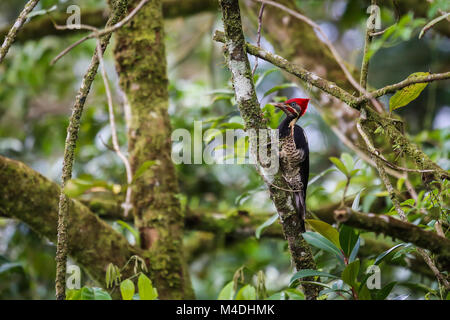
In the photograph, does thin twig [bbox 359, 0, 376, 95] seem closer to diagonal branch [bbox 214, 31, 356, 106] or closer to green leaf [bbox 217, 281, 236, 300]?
diagonal branch [bbox 214, 31, 356, 106]

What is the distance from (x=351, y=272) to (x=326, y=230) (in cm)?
19

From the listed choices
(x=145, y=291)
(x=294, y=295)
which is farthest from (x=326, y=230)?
(x=145, y=291)

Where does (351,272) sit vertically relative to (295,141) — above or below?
below

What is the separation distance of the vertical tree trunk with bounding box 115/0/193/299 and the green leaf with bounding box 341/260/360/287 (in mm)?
1443

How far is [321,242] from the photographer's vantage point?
66.4 inches

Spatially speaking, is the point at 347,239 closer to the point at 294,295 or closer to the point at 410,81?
the point at 294,295

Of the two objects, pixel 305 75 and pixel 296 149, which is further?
pixel 296 149

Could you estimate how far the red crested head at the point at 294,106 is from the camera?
261 centimetres

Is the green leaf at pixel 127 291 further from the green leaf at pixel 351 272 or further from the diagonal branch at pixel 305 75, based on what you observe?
the diagonal branch at pixel 305 75

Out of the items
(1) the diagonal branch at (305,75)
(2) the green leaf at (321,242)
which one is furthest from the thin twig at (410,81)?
(2) the green leaf at (321,242)

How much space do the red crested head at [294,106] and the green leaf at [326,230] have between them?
1089 mm

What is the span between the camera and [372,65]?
6.56 metres
